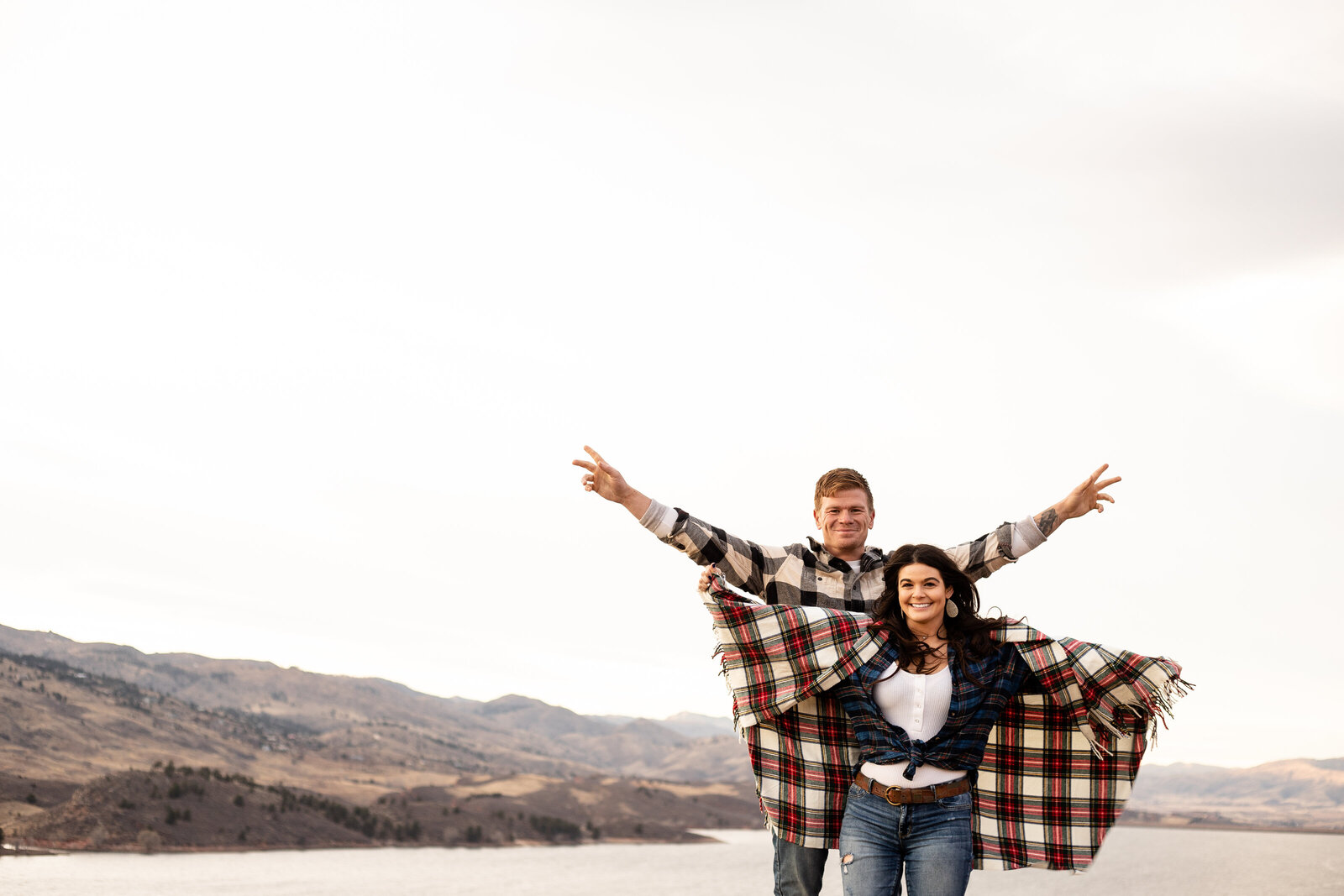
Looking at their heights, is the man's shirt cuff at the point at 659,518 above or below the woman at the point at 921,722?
above

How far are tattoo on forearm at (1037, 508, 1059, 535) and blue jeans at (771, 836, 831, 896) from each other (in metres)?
1.91

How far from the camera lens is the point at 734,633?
530 cm

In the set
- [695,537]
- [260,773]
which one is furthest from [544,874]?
[695,537]

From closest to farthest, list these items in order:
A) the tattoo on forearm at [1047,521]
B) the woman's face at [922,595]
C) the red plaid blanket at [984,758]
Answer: the woman's face at [922,595] → the red plaid blanket at [984,758] → the tattoo on forearm at [1047,521]

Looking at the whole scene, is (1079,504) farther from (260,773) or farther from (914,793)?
(260,773)

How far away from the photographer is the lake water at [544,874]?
39.0 meters

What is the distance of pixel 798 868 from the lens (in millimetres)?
5371

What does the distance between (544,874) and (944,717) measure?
51.0 meters

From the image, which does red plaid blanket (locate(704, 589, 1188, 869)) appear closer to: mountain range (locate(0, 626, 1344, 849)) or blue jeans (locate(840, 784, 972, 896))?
blue jeans (locate(840, 784, 972, 896))

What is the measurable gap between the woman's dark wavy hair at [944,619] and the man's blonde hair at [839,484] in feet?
2.07

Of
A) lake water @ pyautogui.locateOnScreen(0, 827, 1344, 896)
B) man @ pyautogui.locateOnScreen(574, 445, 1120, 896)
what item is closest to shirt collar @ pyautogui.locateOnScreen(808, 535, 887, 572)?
man @ pyautogui.locateOnScreen(574, 445, 1120, 896)

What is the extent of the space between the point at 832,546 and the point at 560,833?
2716 inches

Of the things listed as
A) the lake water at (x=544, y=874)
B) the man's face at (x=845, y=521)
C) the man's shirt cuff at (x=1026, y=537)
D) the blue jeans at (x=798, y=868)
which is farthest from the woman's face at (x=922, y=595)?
the lake water at (x=544, y=874)

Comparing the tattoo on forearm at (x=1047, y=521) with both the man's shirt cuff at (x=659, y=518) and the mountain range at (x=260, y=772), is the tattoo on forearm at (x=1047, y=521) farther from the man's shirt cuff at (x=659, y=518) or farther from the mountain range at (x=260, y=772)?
the mountain range at (x=260, y=772)
